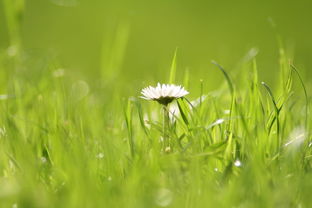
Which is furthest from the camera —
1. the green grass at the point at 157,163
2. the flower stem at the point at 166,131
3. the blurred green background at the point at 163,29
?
the blurred green background at the point at 163,29

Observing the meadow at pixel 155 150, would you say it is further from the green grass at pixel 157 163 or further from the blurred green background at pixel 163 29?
the blurred green background at pixel 163 29

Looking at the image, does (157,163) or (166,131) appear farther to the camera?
(166,131)

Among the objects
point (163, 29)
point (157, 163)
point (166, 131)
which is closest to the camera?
point (157, 163)

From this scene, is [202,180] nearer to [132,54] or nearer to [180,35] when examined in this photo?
[132,54]

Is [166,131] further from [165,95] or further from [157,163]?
[157,163]

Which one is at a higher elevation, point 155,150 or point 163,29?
point 163,29

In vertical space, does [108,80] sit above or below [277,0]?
below

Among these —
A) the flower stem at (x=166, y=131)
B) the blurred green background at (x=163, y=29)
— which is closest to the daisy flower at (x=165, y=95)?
the flower stem at (x=166, y=131)

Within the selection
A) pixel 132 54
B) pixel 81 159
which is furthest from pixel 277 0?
pixel 81 159

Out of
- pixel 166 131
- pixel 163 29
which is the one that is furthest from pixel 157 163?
pixel 163 29
